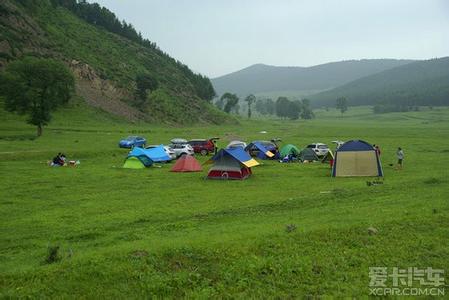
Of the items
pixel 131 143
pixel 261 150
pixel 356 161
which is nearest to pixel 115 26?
pixel 131 143

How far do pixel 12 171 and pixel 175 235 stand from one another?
21011 mm

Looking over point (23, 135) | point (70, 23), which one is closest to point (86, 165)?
point (23, 135)

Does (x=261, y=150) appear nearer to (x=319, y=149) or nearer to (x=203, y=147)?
(x=319, y=149)

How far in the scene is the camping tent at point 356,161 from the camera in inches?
1109

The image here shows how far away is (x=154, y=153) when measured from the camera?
36.8 meters

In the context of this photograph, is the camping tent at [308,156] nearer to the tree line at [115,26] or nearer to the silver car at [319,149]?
the silver car at [319,149]

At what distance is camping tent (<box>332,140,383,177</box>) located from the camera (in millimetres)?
28172

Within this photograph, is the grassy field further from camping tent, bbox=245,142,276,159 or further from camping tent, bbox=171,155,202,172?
camping tent, bbox=245,142,276,159

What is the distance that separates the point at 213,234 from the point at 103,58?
109 m

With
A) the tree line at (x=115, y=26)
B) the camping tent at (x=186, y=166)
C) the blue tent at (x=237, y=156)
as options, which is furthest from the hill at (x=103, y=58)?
the blue tent at (x=237, y=156)

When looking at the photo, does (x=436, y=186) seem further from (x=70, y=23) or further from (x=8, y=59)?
(x=70, y=23)

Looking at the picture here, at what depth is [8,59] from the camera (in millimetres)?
80500

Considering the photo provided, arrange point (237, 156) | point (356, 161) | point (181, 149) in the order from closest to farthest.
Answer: point (237, 156)
point (356, 161)
point (181, 149)

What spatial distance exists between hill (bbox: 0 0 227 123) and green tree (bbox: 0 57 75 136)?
28236 millimetres
